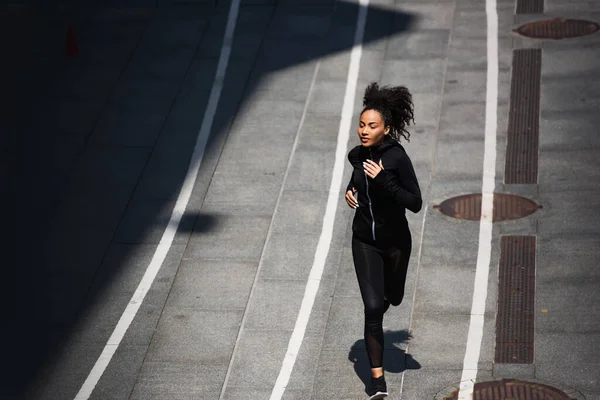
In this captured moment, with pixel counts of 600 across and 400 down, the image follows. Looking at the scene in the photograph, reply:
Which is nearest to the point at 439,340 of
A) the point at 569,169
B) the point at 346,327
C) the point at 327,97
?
the point at 346,327

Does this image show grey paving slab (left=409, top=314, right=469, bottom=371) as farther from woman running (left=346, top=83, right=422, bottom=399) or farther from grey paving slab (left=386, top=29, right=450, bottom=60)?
grey paving slab (left=386, top=29, right=450, bottom=60)

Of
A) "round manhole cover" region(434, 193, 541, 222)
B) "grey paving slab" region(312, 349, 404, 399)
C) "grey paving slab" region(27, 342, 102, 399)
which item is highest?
"round manhole cover" region(434, 193, 541, 222)

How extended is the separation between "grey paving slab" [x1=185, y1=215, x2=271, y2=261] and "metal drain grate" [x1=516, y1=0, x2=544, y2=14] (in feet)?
24.8

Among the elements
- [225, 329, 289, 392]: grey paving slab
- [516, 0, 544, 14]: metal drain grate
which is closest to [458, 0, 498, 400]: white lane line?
[516, 0, 544, 14]: metal drain grate

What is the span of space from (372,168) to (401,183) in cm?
34

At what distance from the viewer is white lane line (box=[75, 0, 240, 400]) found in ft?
37.9

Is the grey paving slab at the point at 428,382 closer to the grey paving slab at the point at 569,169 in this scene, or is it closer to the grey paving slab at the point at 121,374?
the grey paving slab at the point at 121,374

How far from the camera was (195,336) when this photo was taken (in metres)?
12.0

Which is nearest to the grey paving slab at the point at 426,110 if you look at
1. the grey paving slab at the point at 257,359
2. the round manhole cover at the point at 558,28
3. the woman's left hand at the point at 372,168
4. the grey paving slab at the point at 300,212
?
the grey paving slab at the point at 300,212

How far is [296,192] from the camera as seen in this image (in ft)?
48.0

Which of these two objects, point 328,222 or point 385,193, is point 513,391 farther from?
point 328,222

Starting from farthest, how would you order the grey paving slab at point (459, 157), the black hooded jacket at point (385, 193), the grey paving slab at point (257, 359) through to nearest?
the grey paving slab at point (459, 157), the grey paving slab at point (257, 359), the black hooded jacket at point (385, 193)

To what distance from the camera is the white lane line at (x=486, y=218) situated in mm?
11047

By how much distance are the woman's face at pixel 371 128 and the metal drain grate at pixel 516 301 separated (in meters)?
2.73
